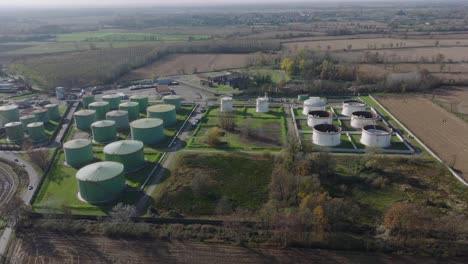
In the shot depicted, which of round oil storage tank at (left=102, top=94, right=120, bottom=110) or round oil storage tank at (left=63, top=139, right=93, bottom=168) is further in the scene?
round oil storage tank at (left=102, top=94, right=120, bottom=110)

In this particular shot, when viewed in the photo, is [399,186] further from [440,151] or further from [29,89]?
[29,89]

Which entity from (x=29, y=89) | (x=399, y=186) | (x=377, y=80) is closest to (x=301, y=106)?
(x=377, y=80)

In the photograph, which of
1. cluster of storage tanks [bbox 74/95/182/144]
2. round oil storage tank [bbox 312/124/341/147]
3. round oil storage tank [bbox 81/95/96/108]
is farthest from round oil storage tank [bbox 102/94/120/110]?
round oil storage tank [bbox 312/124/341/147]

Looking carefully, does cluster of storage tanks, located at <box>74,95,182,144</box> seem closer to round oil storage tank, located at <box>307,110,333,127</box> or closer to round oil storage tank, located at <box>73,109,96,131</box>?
round oil storage tank, located at <box>73,109,96,131</box>

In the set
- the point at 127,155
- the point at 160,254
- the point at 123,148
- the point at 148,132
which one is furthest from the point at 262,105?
the point at 160,254

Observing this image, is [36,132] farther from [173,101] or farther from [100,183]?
[100,183]

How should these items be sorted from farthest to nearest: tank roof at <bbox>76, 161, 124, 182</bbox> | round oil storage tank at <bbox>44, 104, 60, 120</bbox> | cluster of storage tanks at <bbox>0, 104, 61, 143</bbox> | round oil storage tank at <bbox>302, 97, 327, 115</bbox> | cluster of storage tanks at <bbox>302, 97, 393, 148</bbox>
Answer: round oil storage tank at <bbox>44, 104, 60, 120</bbox> → round oil storage tank at <bbox>302, 97, 327, 115</bbox> → cluster of storage tanks at <bbox>0, 104, 61, 143</bbox> → cluster of storage tanks at <bbox>302, 97, 393, 148</bbox> → tank roof at <bbox>76, 161, 124, 182</bbox>
